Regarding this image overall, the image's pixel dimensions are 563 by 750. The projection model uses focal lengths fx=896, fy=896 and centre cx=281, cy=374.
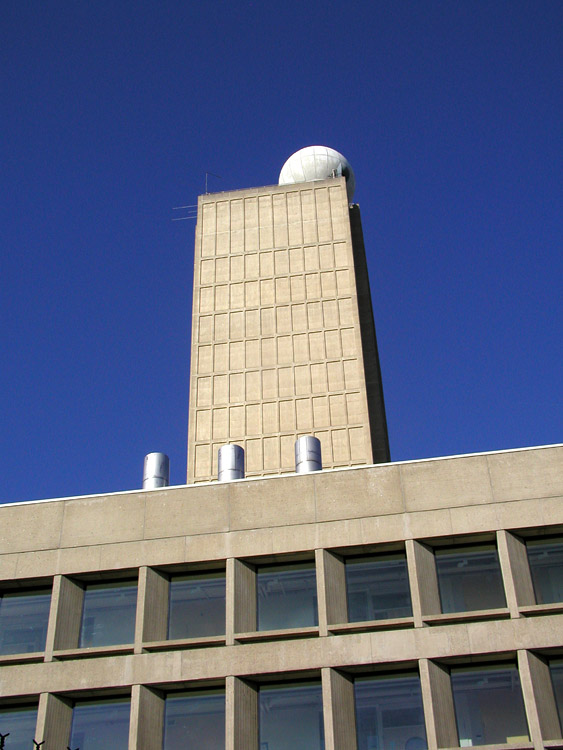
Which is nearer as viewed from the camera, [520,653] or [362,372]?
[520,653]

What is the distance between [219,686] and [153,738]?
2140mm

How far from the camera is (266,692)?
24016 mm

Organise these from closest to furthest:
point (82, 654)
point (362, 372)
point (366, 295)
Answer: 1. point (82, 654)
2. point (362, 372)
3. point (366, 295)

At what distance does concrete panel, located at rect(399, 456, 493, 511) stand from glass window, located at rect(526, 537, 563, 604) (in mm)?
1846

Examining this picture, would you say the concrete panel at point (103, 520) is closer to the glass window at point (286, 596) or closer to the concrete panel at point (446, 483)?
the glass window at point (286, 596)

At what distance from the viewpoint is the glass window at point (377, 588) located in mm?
24516

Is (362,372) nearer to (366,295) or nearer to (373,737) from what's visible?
(366,295)

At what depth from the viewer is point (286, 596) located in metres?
25.3

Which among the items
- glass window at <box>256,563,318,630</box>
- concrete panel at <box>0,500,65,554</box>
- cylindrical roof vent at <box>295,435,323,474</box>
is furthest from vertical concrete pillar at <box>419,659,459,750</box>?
concrete panel at <box>0,500,65,554</box>

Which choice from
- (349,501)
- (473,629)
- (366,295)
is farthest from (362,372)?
(473,629)

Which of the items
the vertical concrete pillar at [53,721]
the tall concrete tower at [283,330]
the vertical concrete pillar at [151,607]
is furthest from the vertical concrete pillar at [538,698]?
the tall concrete tower at [283,330]

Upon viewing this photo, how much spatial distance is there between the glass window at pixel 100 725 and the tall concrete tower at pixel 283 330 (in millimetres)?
19868

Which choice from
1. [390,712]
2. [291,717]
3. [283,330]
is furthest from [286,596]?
[283,330]

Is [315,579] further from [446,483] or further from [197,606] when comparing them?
[446,483]
